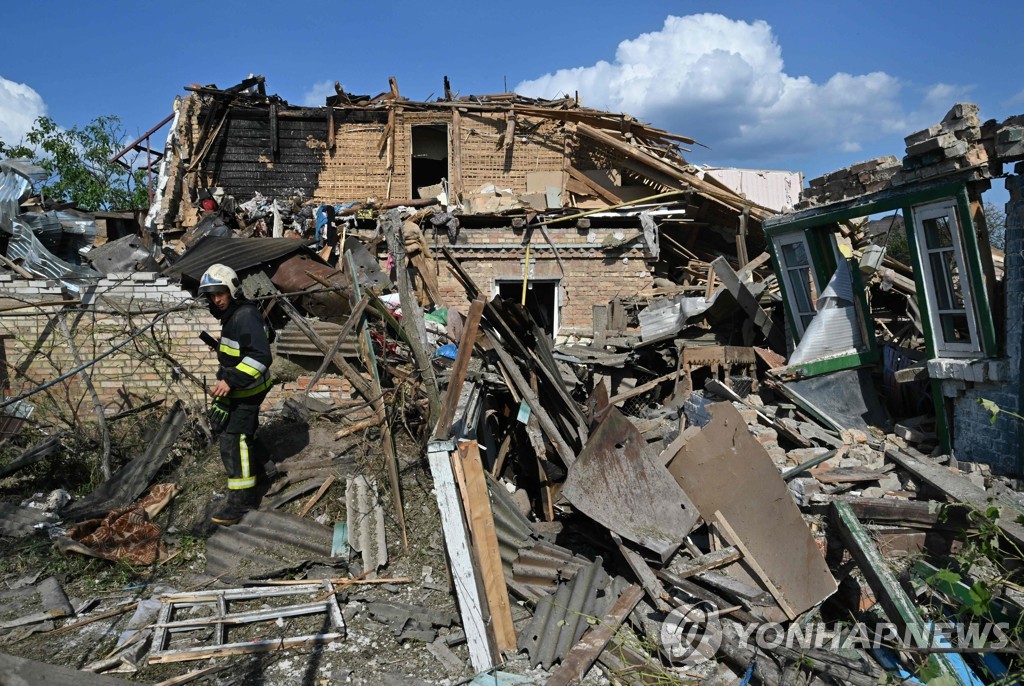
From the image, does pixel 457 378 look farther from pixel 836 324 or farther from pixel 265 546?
pixel 836 324

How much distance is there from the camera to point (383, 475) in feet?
18.6

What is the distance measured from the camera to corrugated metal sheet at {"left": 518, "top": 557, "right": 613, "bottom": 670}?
3.81m

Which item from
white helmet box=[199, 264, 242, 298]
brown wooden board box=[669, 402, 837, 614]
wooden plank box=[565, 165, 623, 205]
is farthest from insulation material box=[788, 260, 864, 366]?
wooden plank box=[565, 165, 623, 205]

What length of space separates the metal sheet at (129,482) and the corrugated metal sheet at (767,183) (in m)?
13.8

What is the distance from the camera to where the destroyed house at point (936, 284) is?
19.3 feet

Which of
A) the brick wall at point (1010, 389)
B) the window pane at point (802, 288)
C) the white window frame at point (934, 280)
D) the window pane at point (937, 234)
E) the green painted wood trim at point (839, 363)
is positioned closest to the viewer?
the brick wall at point (1010, 389)

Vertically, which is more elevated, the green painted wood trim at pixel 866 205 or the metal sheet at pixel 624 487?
the green painted wood trim at pixel 866 205

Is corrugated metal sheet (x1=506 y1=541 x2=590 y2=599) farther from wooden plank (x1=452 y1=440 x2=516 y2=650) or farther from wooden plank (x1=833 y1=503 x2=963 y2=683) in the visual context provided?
wooden plank (x1=833 y1=503 x2=963 y2=683)

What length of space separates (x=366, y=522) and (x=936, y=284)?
234 inches

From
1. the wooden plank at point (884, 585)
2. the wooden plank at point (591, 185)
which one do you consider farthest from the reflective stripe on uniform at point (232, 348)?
the wooden plank at point (591, 185)

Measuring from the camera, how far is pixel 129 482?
18.5 feet

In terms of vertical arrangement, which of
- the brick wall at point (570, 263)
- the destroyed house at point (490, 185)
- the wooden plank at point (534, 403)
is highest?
the destroyed house at point (490, 185)

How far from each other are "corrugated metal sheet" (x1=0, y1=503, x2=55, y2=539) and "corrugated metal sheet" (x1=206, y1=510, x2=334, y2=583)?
140 centimetres

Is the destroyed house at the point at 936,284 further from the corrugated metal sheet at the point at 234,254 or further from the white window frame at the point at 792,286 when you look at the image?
the corrugated metal sheet at the point at 234,254
